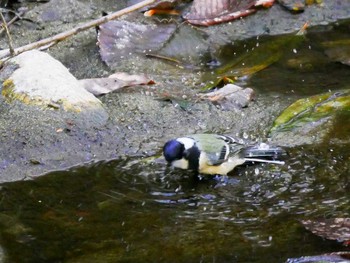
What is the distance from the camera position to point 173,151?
4957 millimetres

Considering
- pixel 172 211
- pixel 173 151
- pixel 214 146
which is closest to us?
pixel 172 211

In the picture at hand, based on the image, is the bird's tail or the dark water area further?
the bird's tail

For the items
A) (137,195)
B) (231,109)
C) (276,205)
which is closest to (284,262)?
(276,205)

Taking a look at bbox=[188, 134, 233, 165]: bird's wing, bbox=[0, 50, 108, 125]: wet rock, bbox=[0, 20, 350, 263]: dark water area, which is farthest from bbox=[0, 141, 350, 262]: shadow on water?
bbox=[0, 50, 108, 125]: wet rock

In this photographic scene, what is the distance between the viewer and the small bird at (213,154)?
198 inches

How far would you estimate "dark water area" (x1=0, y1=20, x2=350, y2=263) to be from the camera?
4.12 m

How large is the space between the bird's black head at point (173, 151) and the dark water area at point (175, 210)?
0.56ft

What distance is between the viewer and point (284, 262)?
13.0 ft

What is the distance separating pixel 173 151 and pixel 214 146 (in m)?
0.35

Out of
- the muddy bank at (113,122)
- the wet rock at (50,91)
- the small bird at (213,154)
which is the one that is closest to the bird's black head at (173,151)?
the small bird at (213,154)

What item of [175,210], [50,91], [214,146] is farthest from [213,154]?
[50,91]

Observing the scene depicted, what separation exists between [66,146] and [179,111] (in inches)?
34.7

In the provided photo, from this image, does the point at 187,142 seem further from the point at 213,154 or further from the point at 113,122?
the point at 113,122

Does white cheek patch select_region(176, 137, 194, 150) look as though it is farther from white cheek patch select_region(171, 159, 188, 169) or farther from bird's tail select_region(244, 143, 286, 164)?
bird's tail select_region(244, 143, 286, 164)
